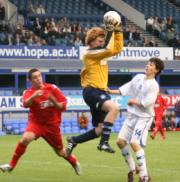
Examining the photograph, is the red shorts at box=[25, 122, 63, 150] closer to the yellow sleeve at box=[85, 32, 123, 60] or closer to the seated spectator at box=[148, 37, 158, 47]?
the yellow sleeve at box=[85, 32, 123, 60]

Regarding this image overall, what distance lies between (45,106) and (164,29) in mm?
33279

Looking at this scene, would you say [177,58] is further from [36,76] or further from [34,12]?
[36,76]

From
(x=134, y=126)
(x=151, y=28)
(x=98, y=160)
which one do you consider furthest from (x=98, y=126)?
(x=151, y=28)

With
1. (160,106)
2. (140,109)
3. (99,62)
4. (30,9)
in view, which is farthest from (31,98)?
(30,9)

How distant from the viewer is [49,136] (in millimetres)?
12391

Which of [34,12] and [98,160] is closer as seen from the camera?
[98,160]

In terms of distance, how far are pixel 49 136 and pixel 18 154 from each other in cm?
60

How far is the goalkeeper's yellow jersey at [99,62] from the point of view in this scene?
12.1 m

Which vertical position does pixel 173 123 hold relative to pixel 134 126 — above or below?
below

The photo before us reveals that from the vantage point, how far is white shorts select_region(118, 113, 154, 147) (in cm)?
1161

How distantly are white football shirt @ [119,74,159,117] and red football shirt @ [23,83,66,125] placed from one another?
1.13 meters

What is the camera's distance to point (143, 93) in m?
11.6

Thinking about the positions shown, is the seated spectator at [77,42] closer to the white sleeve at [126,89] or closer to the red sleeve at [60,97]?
the red sleeve at [60,97]

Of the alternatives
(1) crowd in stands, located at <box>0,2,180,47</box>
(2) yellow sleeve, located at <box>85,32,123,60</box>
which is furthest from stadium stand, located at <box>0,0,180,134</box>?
(2) yellow sleeve, located at <box>85,32,123,60</box>
